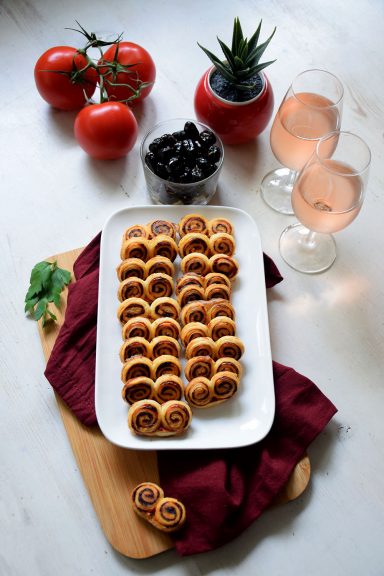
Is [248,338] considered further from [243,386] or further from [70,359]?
[70,359]

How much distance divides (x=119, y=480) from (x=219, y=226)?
610 mm

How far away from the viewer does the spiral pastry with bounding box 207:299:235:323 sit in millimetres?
1279

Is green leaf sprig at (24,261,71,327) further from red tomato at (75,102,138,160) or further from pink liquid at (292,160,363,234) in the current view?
pink liquid at (292,160,363,234)

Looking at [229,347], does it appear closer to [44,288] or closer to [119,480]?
[119,480]

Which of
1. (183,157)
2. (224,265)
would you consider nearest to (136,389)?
(224,265)

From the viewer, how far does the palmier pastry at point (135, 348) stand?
1.23 meters

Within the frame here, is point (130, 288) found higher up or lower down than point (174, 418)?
higher up

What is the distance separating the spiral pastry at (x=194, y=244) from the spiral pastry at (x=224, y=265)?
34 millimetres

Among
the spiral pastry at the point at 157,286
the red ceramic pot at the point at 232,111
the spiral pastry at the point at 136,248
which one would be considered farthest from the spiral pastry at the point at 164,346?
the red ceramic pot at the point at 232,111

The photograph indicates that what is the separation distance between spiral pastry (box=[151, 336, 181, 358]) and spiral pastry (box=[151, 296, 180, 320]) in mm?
63

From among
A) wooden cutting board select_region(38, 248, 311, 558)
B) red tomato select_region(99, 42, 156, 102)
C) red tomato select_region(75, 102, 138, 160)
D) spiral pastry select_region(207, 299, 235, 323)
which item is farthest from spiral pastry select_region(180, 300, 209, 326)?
red tomato select_region(99, 42, 156, 102)

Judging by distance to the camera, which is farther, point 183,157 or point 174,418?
point 183,157

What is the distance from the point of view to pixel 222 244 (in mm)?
1370

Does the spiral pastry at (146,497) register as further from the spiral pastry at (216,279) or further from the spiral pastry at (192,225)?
the spiral pastry at (192,225)
